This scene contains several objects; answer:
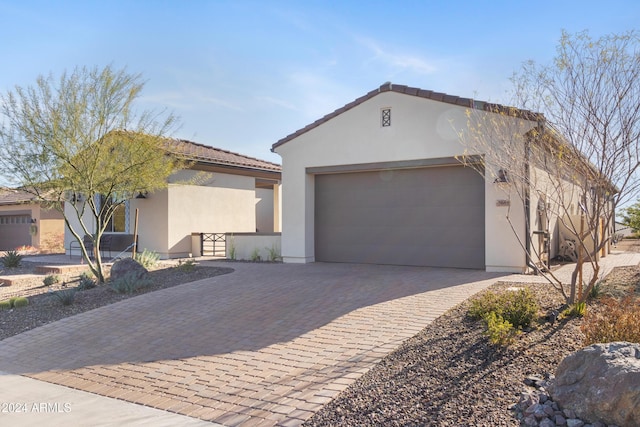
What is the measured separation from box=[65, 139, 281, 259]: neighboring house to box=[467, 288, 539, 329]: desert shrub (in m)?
12.0

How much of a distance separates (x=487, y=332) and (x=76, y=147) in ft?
31.1

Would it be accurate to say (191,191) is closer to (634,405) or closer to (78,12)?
(78,12)

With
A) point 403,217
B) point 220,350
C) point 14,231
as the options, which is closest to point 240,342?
point 220,350

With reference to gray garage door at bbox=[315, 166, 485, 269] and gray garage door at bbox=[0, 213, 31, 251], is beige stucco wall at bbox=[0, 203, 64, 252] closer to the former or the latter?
gray garage door at bbox=[0, 213, 31, 251]

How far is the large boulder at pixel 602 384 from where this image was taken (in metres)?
3.74

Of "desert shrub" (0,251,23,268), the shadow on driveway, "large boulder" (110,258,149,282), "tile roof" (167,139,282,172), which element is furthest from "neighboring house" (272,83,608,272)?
"desert shrub" (0,251,23,268)

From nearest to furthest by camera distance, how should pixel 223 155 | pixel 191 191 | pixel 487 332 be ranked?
pixel 487 332 → pixel 191 191 → pixel 223 155

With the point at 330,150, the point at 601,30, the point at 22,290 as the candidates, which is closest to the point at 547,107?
the point at 601,30

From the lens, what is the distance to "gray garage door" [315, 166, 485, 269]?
40.9 feet

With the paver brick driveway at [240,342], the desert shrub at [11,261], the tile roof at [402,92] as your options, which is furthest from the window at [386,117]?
the desert shrub at [11,261]

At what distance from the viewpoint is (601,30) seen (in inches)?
271

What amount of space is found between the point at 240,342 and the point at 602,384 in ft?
14.9

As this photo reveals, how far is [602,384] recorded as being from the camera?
388 centimetres

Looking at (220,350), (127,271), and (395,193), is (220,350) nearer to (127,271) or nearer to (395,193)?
(127,271)
